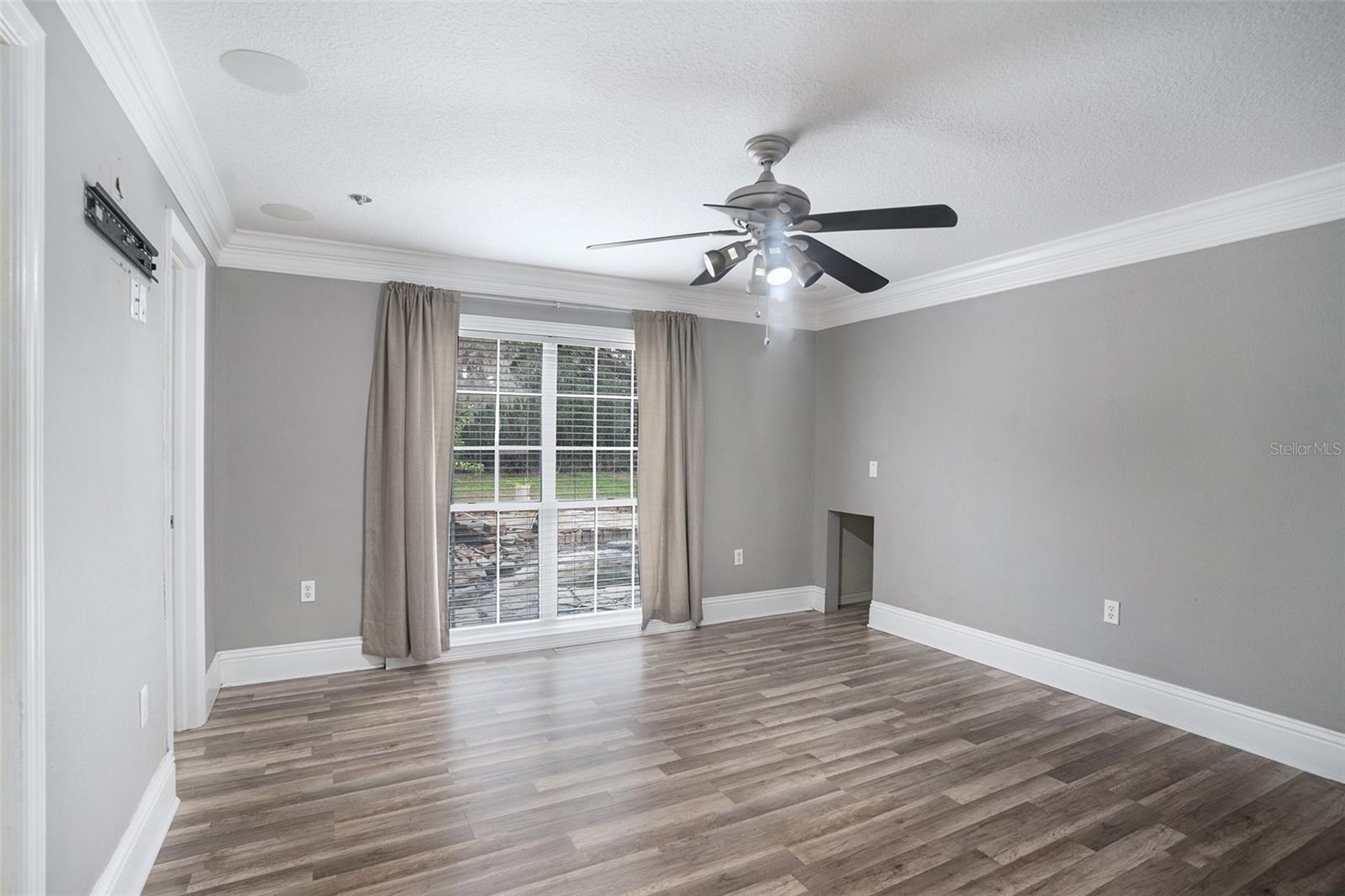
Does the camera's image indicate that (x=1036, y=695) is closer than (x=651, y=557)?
Yes

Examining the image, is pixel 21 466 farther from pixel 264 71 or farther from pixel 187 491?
pixel 187 491

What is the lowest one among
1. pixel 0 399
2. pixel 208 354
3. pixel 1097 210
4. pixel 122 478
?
pixel 122 478

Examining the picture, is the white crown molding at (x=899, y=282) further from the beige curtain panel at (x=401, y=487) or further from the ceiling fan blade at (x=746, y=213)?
the ceiling fan blade at (x=746, y=213)

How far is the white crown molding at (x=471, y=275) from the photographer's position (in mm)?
3881

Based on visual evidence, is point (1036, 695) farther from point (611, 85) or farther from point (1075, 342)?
point (611, 85)

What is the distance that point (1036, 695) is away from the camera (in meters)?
3.80

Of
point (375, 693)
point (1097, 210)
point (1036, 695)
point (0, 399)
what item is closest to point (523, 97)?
point (0, 399)

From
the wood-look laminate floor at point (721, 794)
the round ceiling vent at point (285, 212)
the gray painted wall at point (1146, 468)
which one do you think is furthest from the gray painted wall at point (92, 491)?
the gray painted wall at point (1146, 468)

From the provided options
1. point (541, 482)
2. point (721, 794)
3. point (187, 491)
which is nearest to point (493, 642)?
point (541, 482)

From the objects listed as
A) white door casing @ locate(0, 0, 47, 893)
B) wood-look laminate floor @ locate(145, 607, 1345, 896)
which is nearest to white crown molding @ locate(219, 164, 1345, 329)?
wood-look laminate floor @ locate(145, 607, 1345, 896)

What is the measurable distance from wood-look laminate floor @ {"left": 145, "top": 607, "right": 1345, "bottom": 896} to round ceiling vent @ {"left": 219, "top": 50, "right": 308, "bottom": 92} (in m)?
2.55

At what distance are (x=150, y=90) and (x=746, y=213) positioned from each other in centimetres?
194

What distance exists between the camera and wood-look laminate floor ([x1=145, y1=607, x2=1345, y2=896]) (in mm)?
2184

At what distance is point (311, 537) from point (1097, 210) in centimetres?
464
